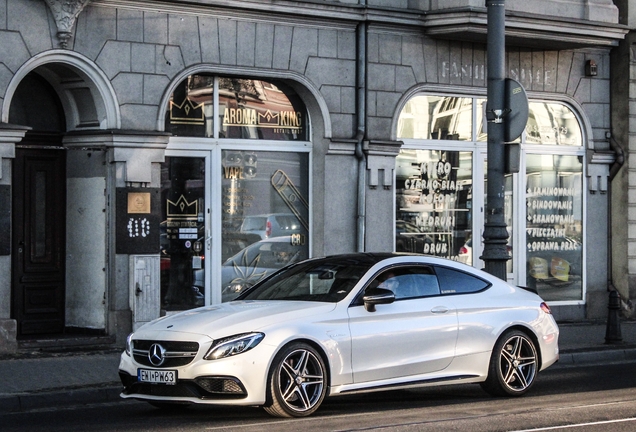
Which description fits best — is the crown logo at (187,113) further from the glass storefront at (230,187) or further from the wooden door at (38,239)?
the wooden door at (38,239)

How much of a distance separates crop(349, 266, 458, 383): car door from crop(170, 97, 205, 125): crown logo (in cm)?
696

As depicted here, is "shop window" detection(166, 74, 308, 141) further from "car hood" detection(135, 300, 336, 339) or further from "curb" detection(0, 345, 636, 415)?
"car hood" detection(135, 300, 336, 339)

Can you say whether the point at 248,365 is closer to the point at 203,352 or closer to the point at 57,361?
the point at 203,352

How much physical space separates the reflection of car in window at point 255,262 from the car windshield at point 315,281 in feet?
19.5

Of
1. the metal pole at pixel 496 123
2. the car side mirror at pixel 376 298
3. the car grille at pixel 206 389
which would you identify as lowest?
the car grille at pixel 206 389

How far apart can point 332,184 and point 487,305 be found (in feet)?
23.5

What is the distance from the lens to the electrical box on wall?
53.6ft

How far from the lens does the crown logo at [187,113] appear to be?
683 inches

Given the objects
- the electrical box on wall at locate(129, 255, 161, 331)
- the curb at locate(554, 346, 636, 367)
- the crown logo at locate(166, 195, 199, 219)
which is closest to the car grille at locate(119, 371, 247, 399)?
the electrical box on wall at locate(129, 255, 161, 331)

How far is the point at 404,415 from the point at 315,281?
168cm

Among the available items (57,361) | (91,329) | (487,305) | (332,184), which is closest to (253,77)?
(332,184)

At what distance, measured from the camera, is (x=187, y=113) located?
17.5 m

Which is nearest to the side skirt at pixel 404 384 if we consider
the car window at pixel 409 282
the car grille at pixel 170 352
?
the car window at pixel 409 282

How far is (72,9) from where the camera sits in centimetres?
1560
